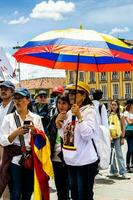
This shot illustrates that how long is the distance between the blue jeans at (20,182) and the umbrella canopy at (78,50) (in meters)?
1.33

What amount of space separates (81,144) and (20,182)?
80 cm

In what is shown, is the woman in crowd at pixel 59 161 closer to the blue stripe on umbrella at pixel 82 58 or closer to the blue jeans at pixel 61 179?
the blue jeans at pixel 61 179

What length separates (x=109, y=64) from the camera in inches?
234

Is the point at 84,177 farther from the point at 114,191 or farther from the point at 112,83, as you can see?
the point at 112,83

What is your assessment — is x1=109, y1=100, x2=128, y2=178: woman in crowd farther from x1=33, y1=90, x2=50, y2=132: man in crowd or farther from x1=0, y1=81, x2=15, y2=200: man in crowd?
x1=0, y1=81, x2=15, y2=200: man in crowd

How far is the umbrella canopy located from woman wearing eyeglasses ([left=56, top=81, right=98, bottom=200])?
42 centimetres

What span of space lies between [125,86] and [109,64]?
247 feet

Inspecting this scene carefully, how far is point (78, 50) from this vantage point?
15.7ft

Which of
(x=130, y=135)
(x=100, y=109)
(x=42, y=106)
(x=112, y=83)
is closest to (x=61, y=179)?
(x=100, y=109)

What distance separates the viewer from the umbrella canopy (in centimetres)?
484

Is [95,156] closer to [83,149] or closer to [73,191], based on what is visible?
[83,149]

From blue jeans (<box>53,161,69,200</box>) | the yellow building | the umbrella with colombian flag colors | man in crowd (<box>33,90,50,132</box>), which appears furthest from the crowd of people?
the yellow building

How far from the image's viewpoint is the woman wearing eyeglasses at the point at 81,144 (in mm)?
4742

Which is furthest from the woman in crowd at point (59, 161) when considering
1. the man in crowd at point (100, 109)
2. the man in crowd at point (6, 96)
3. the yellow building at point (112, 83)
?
the yellow building at point (112, 83)
